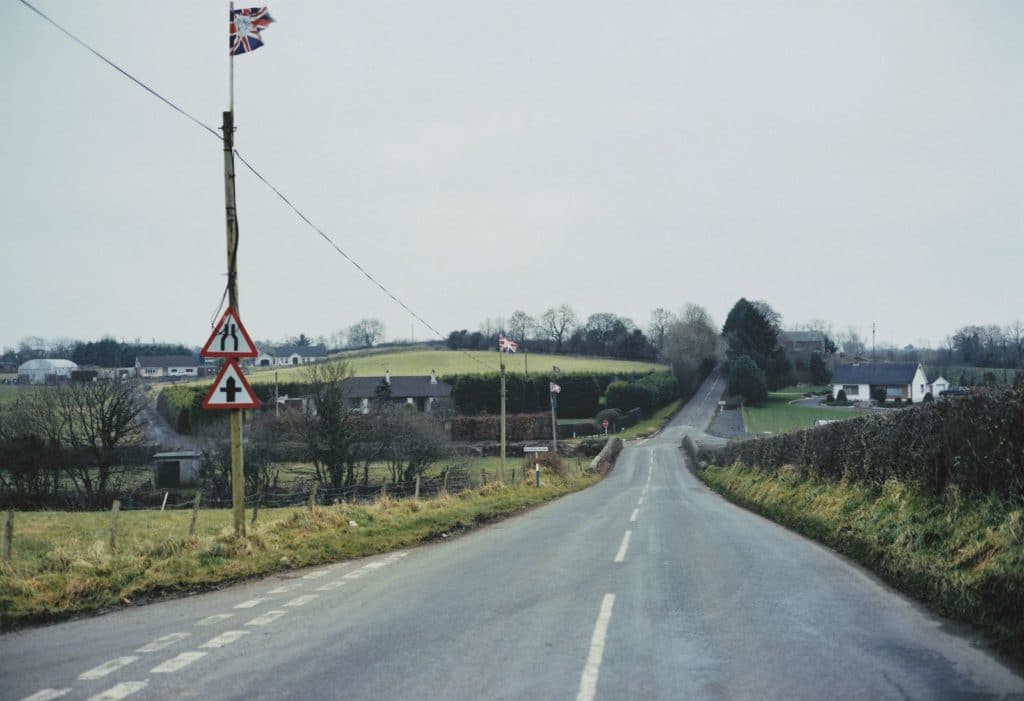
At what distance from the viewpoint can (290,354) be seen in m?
141

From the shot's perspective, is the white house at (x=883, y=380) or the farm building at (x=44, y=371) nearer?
the white house at (x=883, y=380)

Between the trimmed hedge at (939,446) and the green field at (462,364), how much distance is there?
76.7 metres

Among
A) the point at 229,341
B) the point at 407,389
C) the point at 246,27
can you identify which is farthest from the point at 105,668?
the point at 407,389

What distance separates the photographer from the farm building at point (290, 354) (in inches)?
4808

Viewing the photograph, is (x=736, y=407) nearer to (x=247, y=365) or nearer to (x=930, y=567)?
(x=247, y=365)

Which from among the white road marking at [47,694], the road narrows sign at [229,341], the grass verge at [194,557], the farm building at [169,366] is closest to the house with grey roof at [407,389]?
the farm building at [169,366]

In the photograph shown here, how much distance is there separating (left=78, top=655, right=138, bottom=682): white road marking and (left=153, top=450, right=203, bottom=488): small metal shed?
170ft

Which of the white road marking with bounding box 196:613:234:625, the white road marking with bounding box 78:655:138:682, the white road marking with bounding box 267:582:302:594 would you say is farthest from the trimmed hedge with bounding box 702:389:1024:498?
the white road marking with bounding box 78:655:138:682

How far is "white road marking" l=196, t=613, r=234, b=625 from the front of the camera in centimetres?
821

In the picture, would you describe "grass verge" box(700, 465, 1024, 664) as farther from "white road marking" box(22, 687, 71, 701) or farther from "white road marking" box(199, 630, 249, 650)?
"white road marking" box(22, 687, 71, 701)

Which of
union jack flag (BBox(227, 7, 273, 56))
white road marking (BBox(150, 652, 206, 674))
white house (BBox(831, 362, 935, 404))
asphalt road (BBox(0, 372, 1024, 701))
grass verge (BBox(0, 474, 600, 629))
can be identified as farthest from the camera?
white house (BBox(831, 362, 935, 404))

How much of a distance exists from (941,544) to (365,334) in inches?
5009

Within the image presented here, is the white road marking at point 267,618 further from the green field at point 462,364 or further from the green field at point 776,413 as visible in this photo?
the green field at point 462,364

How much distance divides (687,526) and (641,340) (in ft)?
381
